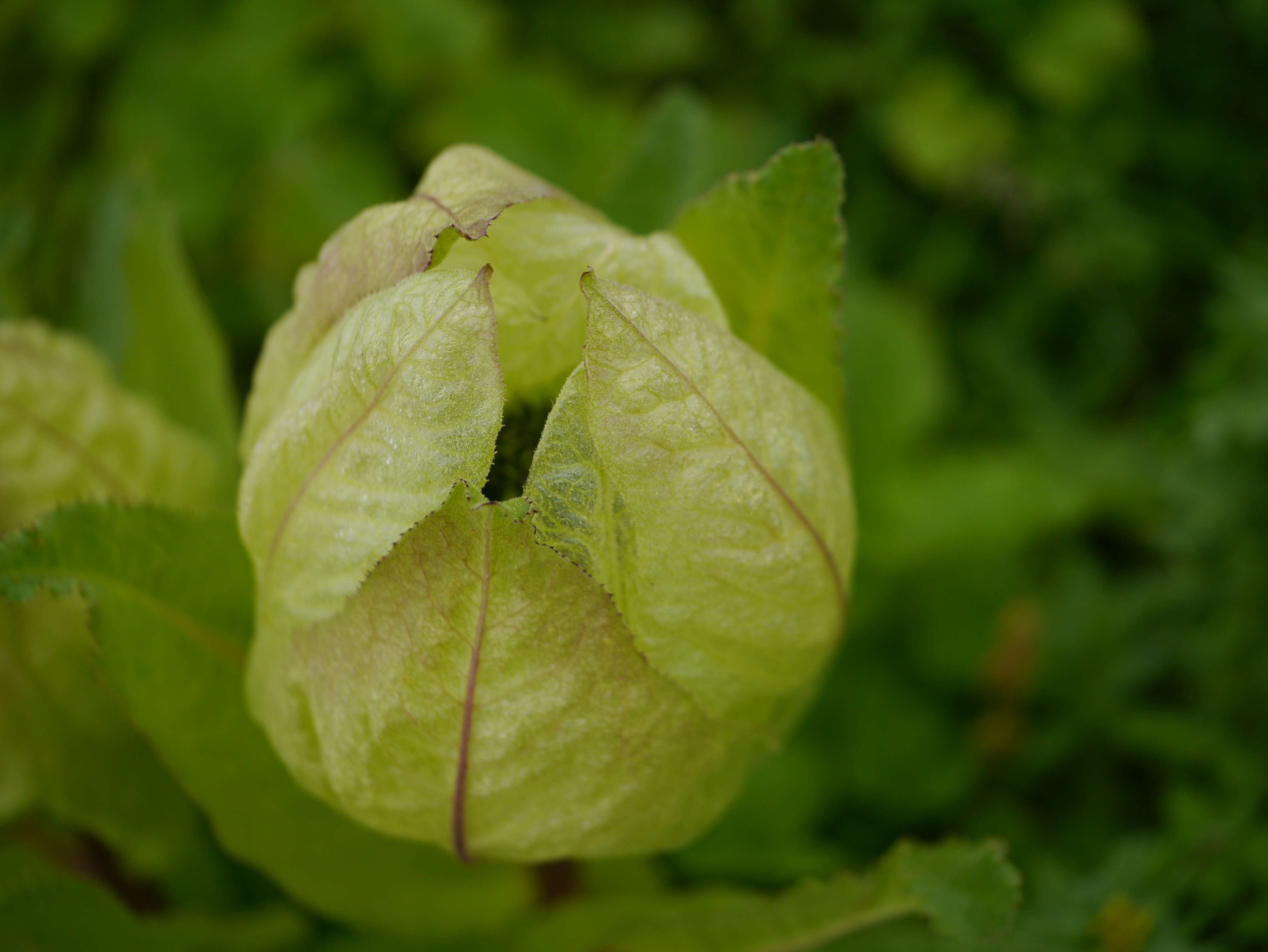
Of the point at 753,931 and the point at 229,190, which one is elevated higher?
the point at 229,190

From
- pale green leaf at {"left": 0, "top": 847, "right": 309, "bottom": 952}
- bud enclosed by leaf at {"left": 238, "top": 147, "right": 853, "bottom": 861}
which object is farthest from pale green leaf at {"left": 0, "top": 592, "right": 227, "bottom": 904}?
bud enclosed by leaf at {"left": 238, "top": 147, "right": 853, "bottom": 861}

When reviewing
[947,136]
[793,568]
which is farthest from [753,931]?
[947,136]

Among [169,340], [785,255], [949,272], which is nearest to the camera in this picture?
[785,255]

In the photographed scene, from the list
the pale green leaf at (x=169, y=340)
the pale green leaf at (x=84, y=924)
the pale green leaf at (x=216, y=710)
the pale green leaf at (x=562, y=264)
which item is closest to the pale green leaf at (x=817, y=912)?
the pale green leaf at (x=216, y=710)

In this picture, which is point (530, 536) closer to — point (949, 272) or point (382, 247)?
point (382, 247)

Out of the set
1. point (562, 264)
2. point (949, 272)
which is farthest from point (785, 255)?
point (949, 272)

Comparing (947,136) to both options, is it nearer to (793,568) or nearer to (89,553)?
(793,568)

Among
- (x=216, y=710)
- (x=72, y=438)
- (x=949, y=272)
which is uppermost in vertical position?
(x=949, y=272)
